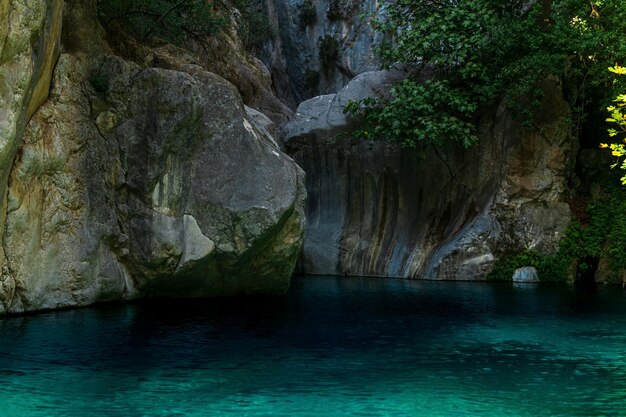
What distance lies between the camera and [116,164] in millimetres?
17547

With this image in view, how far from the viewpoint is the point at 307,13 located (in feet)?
135

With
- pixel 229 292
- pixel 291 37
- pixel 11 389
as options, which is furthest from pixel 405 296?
pixel 291 37

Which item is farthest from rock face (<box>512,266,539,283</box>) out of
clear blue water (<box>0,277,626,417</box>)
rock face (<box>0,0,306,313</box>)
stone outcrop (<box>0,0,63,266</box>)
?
stone outcrop (<box>0,0,63,266</box>)

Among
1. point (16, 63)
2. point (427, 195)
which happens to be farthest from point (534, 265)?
point (16, 63)

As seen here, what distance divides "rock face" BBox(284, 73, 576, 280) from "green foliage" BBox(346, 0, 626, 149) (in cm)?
110

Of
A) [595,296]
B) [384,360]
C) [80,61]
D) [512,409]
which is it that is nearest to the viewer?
[512,409]

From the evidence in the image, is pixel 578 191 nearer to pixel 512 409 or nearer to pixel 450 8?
pixel 450 8

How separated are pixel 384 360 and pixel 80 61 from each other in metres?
10.2

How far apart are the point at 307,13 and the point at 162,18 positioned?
20351 mm

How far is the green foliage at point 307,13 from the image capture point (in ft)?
135

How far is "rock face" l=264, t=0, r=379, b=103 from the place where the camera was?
40250mm

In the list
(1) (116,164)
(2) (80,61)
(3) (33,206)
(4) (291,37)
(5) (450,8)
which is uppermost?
(4) (291,37)

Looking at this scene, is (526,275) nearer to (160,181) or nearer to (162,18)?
(160,181)

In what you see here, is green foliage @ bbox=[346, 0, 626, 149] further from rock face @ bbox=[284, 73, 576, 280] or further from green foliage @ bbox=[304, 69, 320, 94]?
green foliage @ bbox=[304, 69, 320, 94]
